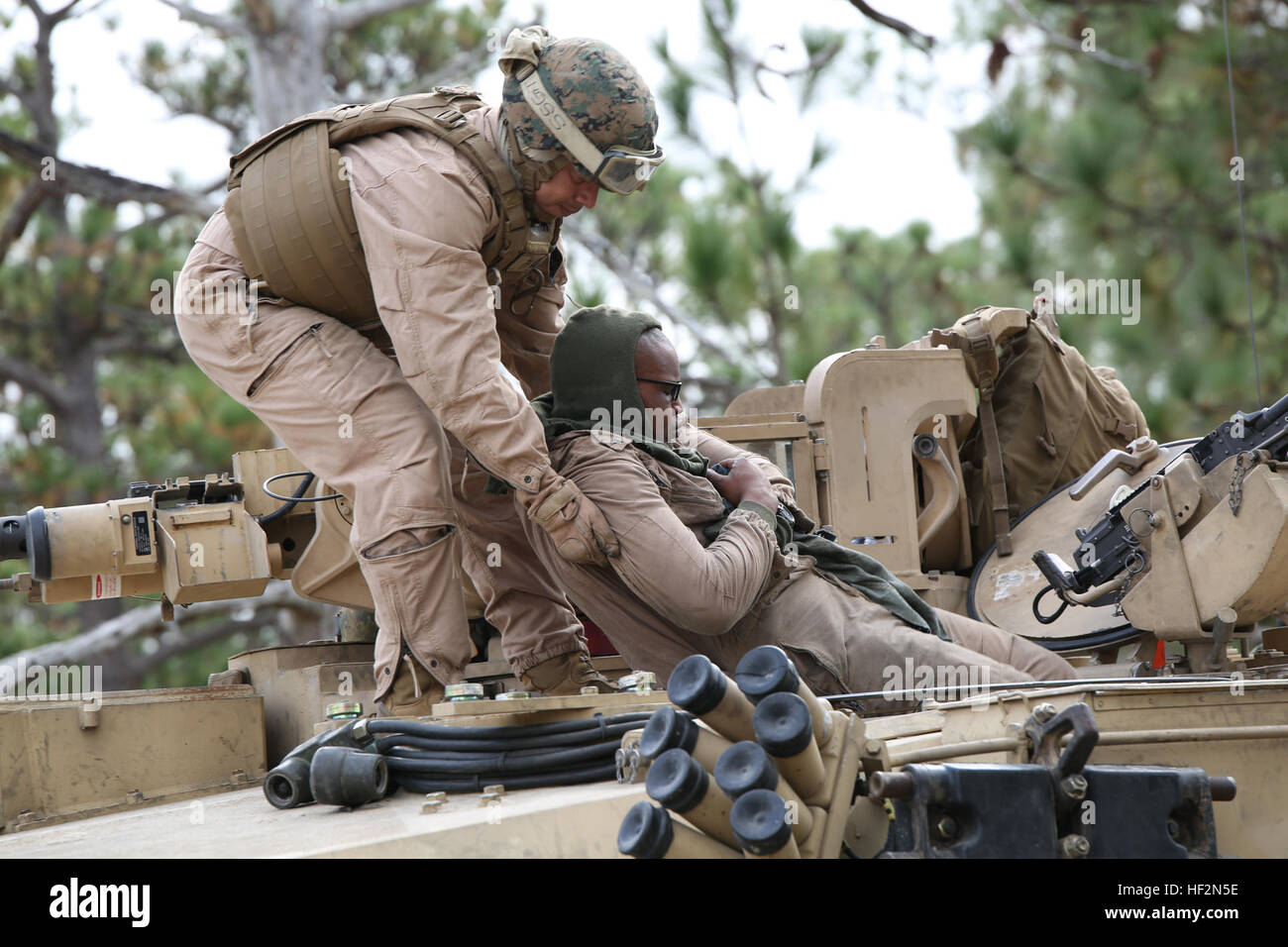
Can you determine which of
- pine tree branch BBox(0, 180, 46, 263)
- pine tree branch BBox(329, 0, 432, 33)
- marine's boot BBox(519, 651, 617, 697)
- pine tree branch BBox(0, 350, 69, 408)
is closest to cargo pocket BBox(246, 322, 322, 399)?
marine's boot BBox(519, 651, 617, 697)

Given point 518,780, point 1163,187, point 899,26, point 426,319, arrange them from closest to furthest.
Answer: point 518,780 < point 426,319 < point 899,26 < point 1163,187

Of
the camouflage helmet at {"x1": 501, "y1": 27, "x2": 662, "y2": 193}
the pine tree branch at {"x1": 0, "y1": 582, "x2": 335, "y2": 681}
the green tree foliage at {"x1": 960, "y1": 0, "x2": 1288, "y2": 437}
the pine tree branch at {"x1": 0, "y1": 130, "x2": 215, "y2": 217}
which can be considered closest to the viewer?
the camouflage helmet at {"x1": 501, "y1": 27, "x2": 662, "y2": 193}

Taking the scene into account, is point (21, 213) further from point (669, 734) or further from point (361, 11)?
point (669, 734)

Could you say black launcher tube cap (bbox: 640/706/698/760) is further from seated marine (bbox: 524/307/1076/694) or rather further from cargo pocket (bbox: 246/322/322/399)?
cargo pocket (bbox: 246/322/322/399)

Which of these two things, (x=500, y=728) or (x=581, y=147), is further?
(x=581, y=147)

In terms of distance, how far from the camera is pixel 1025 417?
531 centimetres

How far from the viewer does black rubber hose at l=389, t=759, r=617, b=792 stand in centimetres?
316

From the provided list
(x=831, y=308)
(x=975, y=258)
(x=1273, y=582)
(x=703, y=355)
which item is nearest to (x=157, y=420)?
(x=703, y=355)

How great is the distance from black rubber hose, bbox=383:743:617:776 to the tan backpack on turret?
2.40 metres

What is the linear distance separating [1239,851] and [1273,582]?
82cm

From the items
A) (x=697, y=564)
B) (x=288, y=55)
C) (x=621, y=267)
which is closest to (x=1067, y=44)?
(x=621, y=267)

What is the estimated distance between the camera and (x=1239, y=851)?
305 centimetres

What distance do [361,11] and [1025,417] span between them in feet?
27.4
